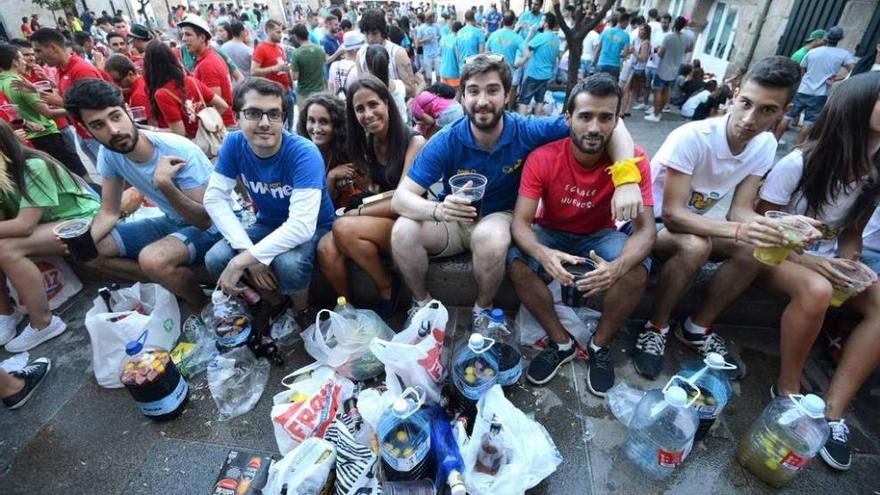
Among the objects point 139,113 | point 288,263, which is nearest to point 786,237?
point 288,263

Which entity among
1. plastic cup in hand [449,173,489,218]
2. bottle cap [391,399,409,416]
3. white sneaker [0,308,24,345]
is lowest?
white sneaker [0,308,24,345]

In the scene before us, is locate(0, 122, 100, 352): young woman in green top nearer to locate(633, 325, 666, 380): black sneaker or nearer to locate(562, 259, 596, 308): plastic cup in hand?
locate(562, 259, 596, 308): plastic cup in hand

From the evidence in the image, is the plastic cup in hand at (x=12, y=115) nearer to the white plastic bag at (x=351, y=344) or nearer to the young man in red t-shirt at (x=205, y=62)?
the young man in red t-shirt at (x=205, y=62)

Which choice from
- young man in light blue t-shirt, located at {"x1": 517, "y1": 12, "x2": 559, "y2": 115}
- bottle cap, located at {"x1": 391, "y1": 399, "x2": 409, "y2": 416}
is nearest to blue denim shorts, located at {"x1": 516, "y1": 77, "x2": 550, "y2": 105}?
young man in light blue t-shirt, located at {"x1": 517, "y1": 12, "x2": 559, "y2": 115}

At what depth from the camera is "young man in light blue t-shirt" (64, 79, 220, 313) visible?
8.50 feet

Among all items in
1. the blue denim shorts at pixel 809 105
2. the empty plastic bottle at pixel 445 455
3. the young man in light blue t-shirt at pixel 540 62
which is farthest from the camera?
the young man in light blue t-shirt at pixel 540 62

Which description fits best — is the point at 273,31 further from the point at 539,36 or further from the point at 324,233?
the point at 324,233

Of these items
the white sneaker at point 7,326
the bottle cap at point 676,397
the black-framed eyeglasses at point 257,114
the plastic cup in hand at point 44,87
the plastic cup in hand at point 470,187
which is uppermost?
the black-framed eyeglasses at point 257,114

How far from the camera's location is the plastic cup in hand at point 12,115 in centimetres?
414

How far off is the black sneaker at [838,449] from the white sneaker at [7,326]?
5.31m

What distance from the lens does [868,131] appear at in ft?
7.30

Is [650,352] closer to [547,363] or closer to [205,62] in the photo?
[547,363]

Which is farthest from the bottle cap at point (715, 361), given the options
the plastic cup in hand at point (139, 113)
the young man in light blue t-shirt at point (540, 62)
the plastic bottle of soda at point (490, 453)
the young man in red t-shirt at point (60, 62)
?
the young man in light blue t-shirt at point (540, 62)

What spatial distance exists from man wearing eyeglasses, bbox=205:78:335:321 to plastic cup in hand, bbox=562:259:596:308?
1.67 metres
